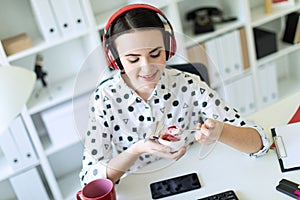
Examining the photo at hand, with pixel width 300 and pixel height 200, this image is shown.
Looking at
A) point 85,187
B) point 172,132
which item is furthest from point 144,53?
point 85,187

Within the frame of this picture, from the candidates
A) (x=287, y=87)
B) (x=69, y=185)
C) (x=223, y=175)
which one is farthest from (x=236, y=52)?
(x=223, y=175)

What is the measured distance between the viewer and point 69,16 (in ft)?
6.51

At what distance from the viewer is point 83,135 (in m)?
1.12

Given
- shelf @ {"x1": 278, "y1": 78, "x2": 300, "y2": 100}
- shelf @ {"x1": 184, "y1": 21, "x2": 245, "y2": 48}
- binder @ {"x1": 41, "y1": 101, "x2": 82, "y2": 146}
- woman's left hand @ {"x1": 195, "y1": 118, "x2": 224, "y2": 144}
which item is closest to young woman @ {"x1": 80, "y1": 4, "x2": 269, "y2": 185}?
woman's left hand @ {"x1": 195, "y1": 118, "x2": 224, "y2": 144}

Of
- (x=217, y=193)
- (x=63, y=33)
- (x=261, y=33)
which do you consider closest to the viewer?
(x=217, y=193)

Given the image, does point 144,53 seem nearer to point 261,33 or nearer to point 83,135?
point 83,135

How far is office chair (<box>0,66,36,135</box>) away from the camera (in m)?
0.81

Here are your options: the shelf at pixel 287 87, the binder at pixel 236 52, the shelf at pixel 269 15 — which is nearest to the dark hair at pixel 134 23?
the binder at pixel 236 52

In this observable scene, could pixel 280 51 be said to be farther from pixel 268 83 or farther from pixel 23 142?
pixel 23 142

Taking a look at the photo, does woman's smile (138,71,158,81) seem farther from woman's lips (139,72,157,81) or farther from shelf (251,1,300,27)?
shelf (251,1,300,27)

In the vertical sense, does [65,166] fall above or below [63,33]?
below

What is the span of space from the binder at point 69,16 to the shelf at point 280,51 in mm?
1219

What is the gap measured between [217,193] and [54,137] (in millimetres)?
1235

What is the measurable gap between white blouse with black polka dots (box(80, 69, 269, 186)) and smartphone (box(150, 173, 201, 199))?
11cm
